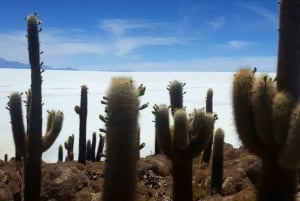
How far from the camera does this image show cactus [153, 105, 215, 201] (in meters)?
8.29

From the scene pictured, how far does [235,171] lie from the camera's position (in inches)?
535

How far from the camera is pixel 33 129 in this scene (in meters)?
10.6

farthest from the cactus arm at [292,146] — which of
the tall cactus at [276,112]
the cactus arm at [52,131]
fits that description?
the cactus arm at [52,131]

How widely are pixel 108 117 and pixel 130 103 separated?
0.42 meters

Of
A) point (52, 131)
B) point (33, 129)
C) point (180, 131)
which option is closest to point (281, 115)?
point (180, 131)

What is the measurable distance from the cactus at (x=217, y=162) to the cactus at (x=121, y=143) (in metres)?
5.81

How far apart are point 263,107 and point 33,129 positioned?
20.0 feet

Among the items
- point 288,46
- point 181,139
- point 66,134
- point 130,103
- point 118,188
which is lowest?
point 66,134

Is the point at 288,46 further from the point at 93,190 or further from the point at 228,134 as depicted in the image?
the point at 228,134

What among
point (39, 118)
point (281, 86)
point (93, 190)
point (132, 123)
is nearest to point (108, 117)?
point (132, 123)

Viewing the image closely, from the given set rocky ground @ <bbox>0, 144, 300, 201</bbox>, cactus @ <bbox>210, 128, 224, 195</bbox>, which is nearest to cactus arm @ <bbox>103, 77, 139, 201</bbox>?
rocky ground @ <bbox>0, 144, 300, 201</bbox>

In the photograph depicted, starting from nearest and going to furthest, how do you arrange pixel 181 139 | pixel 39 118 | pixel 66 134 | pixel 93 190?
pixel 181 139 → pixel 39 118 → pixel 93 190 → pixel 66 134

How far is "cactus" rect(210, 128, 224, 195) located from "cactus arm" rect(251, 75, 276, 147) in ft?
18.3

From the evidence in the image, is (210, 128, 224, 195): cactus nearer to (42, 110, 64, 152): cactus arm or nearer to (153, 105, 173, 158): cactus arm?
→ (153, 105, 173, 158): cactus arm
